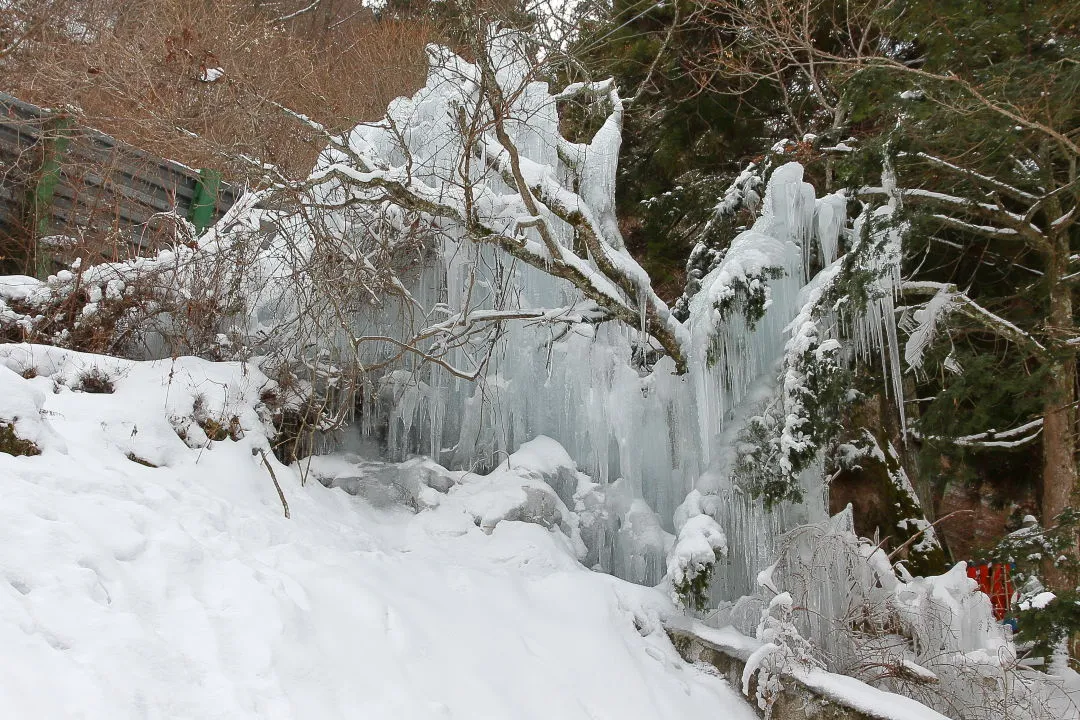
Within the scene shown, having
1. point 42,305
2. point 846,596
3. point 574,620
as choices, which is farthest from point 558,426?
point 42,305

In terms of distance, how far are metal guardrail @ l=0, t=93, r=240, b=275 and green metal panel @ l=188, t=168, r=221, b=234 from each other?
0.19 metres

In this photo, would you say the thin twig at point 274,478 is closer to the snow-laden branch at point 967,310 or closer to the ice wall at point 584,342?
the ice wall at point 584,342

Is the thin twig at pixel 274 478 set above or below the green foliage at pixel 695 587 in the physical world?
above

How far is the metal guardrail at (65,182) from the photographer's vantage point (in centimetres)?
584

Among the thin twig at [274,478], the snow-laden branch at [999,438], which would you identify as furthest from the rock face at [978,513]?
the thin twig at [274,478]

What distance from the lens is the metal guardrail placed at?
5.84 m

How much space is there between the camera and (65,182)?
20.1ft

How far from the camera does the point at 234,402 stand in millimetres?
5105

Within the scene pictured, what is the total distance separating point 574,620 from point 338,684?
1771 mm

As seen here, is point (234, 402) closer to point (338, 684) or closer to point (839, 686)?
point (338, 684)

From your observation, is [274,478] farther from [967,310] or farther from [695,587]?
[967,310]

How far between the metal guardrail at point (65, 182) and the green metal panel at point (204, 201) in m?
0.19

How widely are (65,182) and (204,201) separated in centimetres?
113

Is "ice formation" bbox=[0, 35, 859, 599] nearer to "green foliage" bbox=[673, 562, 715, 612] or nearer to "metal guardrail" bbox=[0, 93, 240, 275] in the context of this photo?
"green foliage" bbox=[673, 562, 715, 612]
